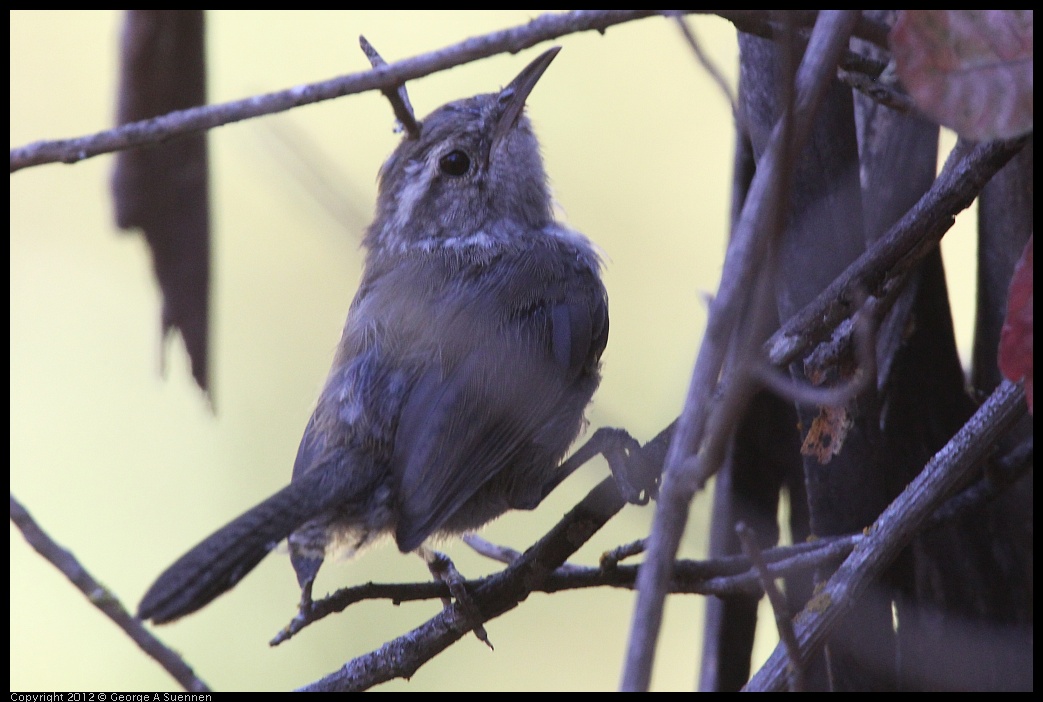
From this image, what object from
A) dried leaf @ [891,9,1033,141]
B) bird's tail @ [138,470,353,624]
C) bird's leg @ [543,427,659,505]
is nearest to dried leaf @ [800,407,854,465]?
bird's leg @ [543,427,659,505]

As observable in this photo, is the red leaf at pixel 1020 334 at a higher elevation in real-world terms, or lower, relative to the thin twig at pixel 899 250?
lower

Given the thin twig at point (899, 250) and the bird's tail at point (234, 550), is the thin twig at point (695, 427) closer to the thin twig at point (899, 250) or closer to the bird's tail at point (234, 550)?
the thin twig at point (899, 250)

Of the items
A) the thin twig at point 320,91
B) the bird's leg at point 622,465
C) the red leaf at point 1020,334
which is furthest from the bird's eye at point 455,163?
the red leaf at point 1020,334

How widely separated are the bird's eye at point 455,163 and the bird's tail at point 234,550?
141 cm

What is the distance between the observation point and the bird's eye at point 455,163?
375cm

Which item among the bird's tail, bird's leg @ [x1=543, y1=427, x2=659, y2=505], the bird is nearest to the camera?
the bird's tail

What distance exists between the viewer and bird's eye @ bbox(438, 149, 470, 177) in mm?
3754

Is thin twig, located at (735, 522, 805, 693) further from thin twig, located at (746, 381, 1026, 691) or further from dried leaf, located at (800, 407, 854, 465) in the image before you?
dried leaf, located at (800, 407, 854, 465)

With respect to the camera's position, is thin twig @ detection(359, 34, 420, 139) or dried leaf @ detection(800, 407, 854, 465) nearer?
thin twig @ detection(359, 34, 420, 139)

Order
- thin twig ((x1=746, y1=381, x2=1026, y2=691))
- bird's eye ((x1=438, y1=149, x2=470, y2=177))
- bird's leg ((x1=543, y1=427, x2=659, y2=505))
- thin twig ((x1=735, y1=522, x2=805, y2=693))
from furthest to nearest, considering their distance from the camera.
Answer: bird's eye ((x1=438, y1=149, x2=470, y2=177)) → bird's leg ((x1=543, y1=427, x2=659, y2=505)) → thin twig ((x1=746, y1=381, x2=1026, y2=691)) → thin twig ((x1=735, y1=522, x2=805, y2=693))

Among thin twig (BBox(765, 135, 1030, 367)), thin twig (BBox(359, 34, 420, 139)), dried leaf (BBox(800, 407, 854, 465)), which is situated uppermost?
thin twig (BBox(359, 34, 420, 139))

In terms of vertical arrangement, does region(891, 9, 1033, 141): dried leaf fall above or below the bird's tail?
above

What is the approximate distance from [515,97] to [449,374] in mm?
1206
